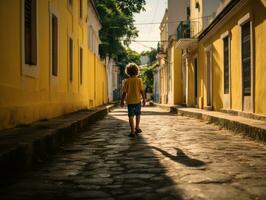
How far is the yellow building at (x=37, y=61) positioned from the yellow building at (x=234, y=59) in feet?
17.4

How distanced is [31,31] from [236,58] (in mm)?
7261

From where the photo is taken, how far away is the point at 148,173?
5102 millimetres

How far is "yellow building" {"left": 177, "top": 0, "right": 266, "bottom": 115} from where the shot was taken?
11523 mm

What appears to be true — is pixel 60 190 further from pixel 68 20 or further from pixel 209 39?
pixel 209 39

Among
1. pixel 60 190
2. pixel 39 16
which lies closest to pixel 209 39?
pixel 39 16

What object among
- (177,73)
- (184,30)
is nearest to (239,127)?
(184,30)

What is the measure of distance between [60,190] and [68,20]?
11.0 metres

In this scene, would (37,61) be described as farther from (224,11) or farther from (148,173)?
(224,11)

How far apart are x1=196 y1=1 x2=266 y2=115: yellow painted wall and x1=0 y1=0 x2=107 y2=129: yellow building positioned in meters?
5.31

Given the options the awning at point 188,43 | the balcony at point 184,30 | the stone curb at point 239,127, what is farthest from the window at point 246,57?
the balcony at point 184,30

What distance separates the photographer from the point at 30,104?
8.90m

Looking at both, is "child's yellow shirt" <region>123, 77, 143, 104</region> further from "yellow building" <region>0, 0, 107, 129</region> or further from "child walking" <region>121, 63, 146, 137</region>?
"yellow building" <region>0, 0, 107, 129</region>

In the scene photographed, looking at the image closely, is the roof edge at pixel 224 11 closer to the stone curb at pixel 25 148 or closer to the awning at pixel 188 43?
the awning at pixel 188 43

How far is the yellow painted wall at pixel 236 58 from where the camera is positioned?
36.8 feet
